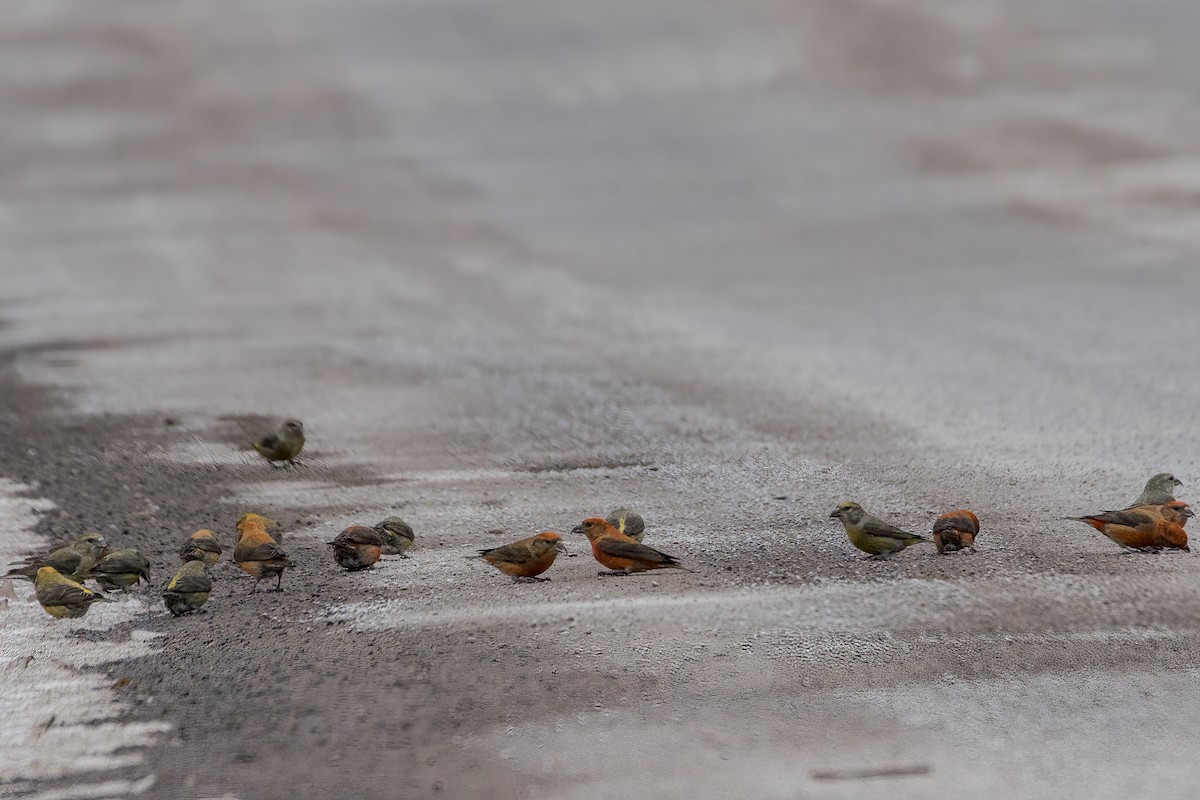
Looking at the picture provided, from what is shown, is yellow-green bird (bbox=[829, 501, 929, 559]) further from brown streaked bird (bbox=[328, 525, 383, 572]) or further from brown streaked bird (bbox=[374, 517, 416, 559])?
brown streaked bird (bbox=[328, 525, 383, 572])

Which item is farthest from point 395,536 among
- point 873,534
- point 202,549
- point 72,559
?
point 873,534

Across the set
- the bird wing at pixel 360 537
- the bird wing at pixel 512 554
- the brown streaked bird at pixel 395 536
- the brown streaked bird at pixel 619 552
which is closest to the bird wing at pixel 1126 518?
the brown streaked bird at pixel 619 552

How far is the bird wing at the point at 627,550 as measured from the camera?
616cm

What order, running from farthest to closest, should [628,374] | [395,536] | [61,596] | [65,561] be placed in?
[628,374] → [395,536] → [65,561] → [61,596]

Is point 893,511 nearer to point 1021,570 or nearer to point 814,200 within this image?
point 1021,570

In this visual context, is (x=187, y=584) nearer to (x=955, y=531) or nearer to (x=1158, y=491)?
(x=955, y=531)

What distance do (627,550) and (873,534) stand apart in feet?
3.57

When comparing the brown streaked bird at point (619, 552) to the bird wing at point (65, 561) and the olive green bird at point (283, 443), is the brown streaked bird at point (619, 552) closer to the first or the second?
the bird wing at point (65, 561)

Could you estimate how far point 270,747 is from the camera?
15.9 feet

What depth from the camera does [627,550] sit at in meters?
6.16

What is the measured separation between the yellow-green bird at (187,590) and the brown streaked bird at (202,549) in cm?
29

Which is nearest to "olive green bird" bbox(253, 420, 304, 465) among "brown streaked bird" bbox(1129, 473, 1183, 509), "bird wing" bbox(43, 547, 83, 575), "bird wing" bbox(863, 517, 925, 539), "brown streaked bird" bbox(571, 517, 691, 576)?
"bird wing" bbox(43, 547, 83, 575)

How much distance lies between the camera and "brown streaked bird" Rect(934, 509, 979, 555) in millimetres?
6258

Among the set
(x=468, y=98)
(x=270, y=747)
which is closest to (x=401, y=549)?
(x=270, y=747)
